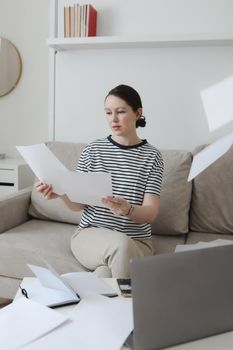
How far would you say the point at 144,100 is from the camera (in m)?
2.41

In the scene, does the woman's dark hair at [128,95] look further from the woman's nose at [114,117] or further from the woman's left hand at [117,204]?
the woman's left hand at [117,204]

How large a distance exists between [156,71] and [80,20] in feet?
1.91

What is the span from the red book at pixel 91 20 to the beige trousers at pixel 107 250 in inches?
53.8

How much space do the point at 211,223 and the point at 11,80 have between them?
1.87 metres

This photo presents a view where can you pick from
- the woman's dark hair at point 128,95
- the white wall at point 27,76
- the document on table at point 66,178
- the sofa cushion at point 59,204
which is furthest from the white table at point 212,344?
the white wall at point 27,76

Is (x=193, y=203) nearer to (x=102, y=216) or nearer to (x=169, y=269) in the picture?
(x=102, y=216)

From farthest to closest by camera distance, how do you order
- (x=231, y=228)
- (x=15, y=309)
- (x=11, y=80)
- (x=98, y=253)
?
(x=11, y=80)
(x=231, y=228)
(x=98, y=253)
(x=15, y=309)

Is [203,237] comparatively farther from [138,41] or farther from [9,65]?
[9,65]

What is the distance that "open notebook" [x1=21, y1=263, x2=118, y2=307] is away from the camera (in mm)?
888

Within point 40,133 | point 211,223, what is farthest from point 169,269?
point 40,133

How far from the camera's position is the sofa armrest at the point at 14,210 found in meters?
1.91

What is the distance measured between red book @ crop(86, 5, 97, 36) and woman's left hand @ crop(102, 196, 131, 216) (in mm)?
1407

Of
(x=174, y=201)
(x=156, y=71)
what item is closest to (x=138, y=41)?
(x=156, y=71)

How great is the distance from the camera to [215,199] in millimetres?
1913
